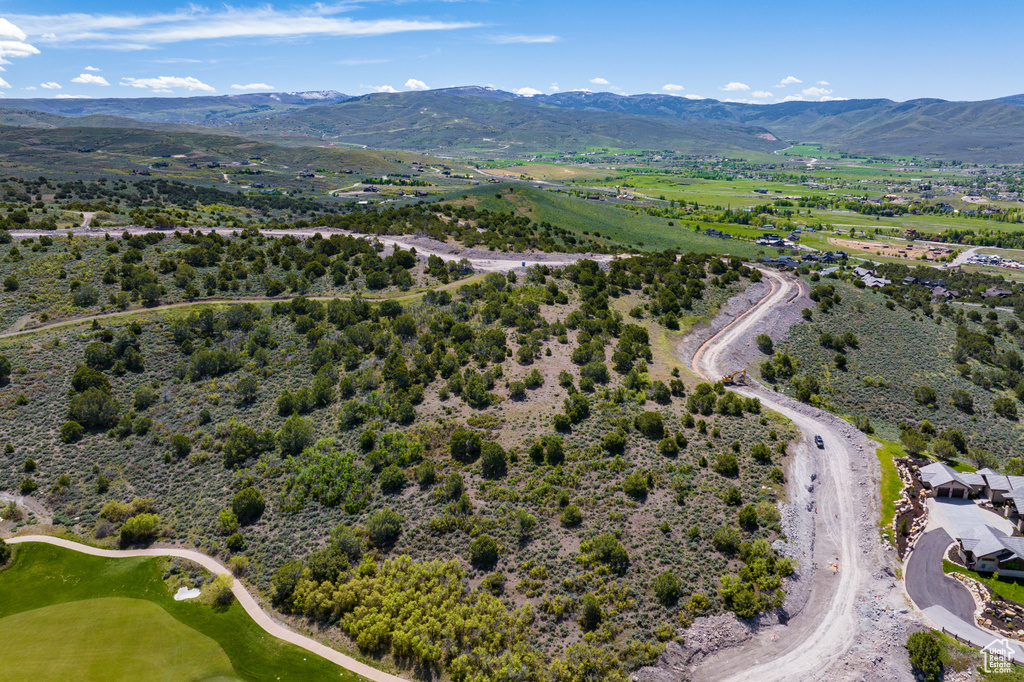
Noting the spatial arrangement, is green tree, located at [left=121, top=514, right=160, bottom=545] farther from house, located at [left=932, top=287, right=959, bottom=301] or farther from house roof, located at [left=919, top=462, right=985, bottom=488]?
house, located at [left=932, top=287, right=959, bottom=301]

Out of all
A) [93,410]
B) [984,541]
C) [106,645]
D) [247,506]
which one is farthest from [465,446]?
[984,541]

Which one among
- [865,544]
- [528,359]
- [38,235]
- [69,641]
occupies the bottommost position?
[69,641]

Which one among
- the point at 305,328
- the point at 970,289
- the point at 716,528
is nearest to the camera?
the point at 716,528

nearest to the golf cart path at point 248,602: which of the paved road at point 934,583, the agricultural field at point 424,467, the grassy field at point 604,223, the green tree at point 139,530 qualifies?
the agricultural field at point 424,467

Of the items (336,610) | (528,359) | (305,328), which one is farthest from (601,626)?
(305,328)

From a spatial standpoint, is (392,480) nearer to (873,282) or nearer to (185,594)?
(185,594)

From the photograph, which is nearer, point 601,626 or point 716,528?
point 601,626

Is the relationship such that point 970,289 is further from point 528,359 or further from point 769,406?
point 528,359
